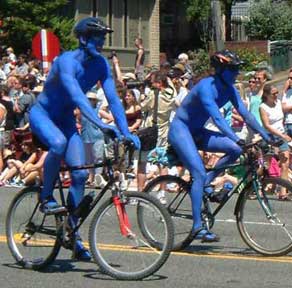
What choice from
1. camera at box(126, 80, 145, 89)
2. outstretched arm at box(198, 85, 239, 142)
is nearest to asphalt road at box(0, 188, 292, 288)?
outstretched arm at box(198, 85, 239, 142)

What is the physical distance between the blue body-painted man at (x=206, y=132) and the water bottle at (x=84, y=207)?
1.48 meters

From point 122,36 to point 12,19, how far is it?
763 cm

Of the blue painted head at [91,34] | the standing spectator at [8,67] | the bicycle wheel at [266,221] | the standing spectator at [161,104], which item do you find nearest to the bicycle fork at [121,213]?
the blue painted head at [91,34]

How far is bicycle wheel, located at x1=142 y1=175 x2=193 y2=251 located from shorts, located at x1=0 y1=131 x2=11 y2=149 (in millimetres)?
8020

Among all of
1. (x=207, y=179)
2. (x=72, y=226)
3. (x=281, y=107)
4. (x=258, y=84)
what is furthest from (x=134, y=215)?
(x=258, y=84)

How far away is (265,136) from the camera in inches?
359

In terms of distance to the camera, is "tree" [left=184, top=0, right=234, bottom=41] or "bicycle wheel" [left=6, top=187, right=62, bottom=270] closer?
"bicycle wheel" [left=6, top=187, right=62, bottom=270]

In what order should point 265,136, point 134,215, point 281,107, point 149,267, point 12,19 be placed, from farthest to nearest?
point 12,19 < point 281,107 < point 265,136 < point 134,215 < point 149,267

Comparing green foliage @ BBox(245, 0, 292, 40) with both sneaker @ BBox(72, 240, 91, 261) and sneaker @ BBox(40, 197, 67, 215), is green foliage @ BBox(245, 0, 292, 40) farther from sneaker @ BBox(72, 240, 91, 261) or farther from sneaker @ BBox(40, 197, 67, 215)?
sneaker @ BBox(40, 197, 67, 215)

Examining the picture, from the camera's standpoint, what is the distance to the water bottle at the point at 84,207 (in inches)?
315

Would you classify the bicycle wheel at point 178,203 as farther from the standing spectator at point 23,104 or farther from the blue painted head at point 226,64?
the standing spectator at point 23,104

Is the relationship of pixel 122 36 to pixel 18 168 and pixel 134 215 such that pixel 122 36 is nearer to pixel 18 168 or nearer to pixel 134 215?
pixel 18 168

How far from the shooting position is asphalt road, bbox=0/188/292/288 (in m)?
7.92

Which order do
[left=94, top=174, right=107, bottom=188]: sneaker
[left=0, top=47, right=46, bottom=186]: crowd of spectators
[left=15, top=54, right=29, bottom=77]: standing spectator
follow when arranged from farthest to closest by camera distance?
1. [left=15, top=54, right=29, bottom=77]: standing spectator
2. [left=0, top=47, right=46, bottom=186]: crowd of spectators
3. [left=94, top=174, right=107, bottom=188]: sneaker
